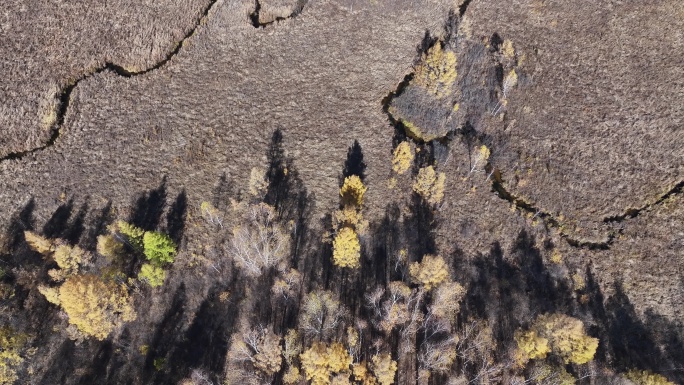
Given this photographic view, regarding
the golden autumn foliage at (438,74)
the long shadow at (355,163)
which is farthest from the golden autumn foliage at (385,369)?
the golden autumn foliage at (438,74)

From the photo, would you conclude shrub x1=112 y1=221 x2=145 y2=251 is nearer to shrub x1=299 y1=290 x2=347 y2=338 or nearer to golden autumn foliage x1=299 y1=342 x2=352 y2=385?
shrub x1=299 y1=290 x2=347 y2=338

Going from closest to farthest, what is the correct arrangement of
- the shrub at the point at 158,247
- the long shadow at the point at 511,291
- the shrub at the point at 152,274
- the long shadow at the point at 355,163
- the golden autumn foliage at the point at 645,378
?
the golden autumn foliage at the point at 645,378 < the shrub at the point at 152,274 < the shrub at the point at 158,247 < the long shadow at the point at 511,291 < the long shadow at the point at 355,163

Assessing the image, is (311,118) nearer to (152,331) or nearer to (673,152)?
(152,331)

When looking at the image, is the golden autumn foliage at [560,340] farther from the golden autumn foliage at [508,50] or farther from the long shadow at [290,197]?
the golden autumn foliage at [508,50]

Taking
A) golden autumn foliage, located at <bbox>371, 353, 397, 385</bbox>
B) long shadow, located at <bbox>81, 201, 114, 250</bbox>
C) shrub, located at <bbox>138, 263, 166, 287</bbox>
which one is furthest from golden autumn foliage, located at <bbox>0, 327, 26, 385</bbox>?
golden autumn foliage, located at <bbox>371, 353, 397, 385</bbox>

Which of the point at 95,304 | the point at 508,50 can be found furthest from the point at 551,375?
the point at 95,304
